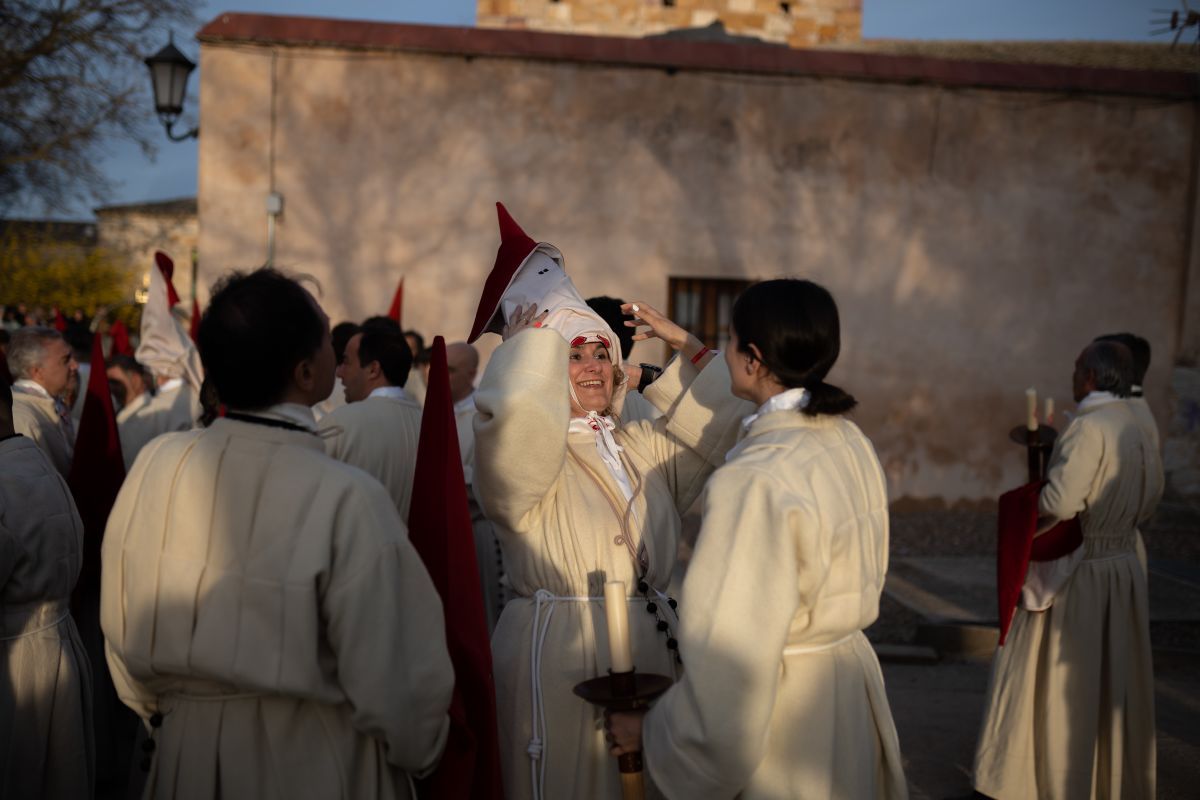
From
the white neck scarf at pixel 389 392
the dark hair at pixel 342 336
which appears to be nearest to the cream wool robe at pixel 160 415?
the dark hair at pixel 342 336

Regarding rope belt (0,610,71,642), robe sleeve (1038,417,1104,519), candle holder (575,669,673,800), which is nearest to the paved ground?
robe sleeve (1038,417,1104,519)

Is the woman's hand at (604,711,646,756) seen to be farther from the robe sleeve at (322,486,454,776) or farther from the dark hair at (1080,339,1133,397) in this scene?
the dark hair at (1080,339,1133,397)

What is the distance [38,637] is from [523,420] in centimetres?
210

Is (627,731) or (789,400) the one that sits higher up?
(789,400)

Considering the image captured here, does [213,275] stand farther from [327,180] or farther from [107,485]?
[107,485]

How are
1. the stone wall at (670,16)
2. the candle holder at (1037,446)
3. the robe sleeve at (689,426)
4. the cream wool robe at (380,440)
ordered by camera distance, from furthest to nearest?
the stone wall at (670,16) → the candle holder at (1037,446) → the cream wool robe at (380,440) → the robe sleeve at (689,426)

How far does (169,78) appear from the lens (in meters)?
9.68

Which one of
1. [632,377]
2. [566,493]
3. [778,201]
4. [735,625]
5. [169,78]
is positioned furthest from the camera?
[778,201]

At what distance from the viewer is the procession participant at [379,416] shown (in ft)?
15.6

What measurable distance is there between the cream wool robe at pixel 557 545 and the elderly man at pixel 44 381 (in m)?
2.73

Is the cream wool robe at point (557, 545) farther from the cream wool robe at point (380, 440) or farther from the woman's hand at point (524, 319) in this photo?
the cream wool robe at point (380, 440)

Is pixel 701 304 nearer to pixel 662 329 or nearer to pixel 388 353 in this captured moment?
pixel 388 353

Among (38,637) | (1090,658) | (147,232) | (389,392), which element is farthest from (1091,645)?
(147,232)

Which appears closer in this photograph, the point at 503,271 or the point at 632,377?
the point at 503,271
